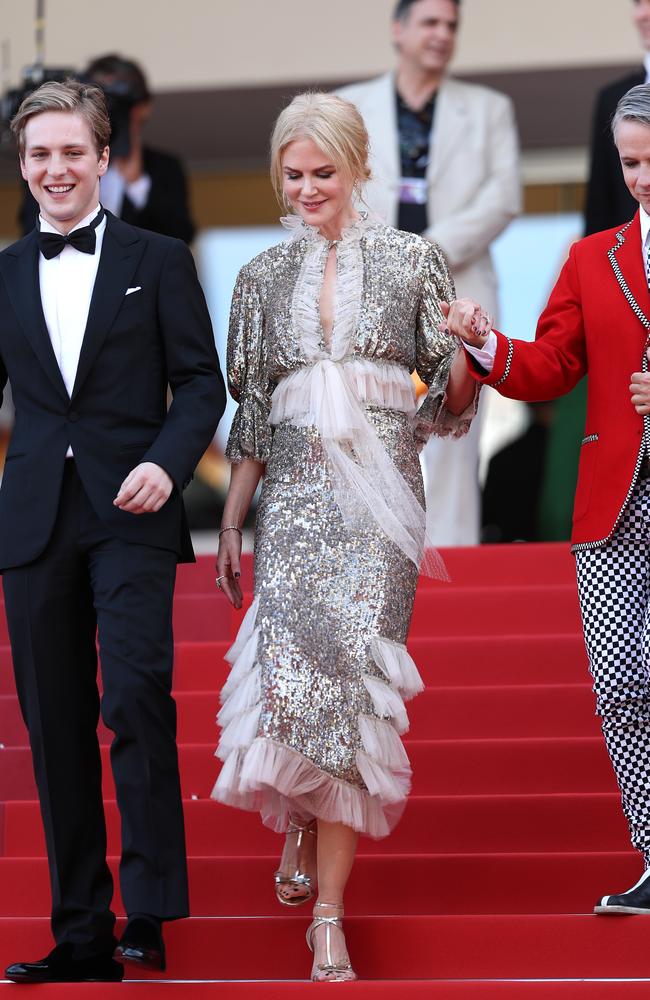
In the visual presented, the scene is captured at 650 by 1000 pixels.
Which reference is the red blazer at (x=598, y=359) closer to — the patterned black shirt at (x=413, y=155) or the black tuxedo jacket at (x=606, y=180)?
the black tuxedo jacket at (x=606, y=180)

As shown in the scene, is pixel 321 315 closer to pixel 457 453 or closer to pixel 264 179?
pixel 457 453

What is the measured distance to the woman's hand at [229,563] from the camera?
4512 mm

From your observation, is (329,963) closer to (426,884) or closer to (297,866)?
(297,866)

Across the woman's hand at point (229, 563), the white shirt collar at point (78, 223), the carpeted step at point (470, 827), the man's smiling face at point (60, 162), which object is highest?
the man's smiling face at point (60, 162)

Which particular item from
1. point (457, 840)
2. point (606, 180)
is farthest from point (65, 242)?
point (606, 180)

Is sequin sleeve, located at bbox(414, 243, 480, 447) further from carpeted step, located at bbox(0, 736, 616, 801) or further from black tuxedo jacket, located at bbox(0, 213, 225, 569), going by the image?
carpeted step, located at bbox(0, 736, 616, 801)

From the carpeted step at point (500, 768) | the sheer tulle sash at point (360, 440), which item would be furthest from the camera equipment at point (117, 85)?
the sheer tulle sash at point (360, 440)

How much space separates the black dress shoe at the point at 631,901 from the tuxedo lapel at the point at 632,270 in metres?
1.24

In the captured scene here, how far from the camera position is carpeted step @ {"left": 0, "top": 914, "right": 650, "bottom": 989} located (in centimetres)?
423

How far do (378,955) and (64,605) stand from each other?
3.44ft

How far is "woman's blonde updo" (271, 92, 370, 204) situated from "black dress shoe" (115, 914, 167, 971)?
5.50ft

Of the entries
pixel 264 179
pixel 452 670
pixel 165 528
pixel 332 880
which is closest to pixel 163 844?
pixel 332 880

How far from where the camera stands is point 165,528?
4.21 metres

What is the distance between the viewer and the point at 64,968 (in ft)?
13.4
